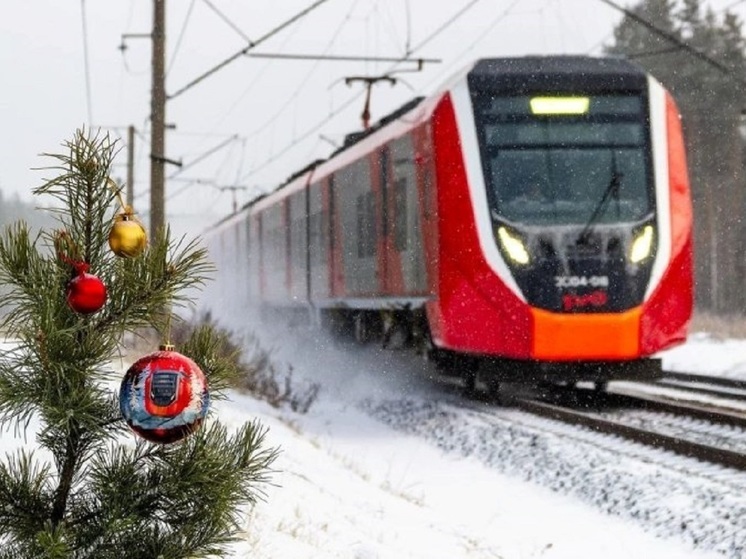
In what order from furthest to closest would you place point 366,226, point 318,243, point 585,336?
point 318,243
point 366,226
point 585,336

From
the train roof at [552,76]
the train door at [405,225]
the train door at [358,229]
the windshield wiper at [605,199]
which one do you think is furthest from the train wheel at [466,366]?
the train roof at [552,76]

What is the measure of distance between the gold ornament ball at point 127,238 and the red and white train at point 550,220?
772 cm

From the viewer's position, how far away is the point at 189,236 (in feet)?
11.0

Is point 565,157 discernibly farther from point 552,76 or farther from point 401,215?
point 401,215

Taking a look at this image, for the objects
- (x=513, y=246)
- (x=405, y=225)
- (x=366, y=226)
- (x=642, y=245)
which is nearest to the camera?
(x=513, y=246)

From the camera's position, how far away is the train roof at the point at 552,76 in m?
11.2

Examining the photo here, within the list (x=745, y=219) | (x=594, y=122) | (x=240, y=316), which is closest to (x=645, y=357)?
(x=594, y=122)

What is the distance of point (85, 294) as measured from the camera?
9.89ft

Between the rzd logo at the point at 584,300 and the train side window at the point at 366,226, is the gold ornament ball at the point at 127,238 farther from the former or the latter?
the train side window at the point at 366,226

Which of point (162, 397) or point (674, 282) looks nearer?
point (162, 397)

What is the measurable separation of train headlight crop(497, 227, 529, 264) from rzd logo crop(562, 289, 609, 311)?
1.52 ft

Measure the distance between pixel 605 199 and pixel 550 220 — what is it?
547mm

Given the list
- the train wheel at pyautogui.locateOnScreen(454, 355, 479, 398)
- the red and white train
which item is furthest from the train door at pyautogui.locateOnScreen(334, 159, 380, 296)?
the red and white train

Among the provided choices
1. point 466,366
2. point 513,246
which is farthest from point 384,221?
point 513,246
